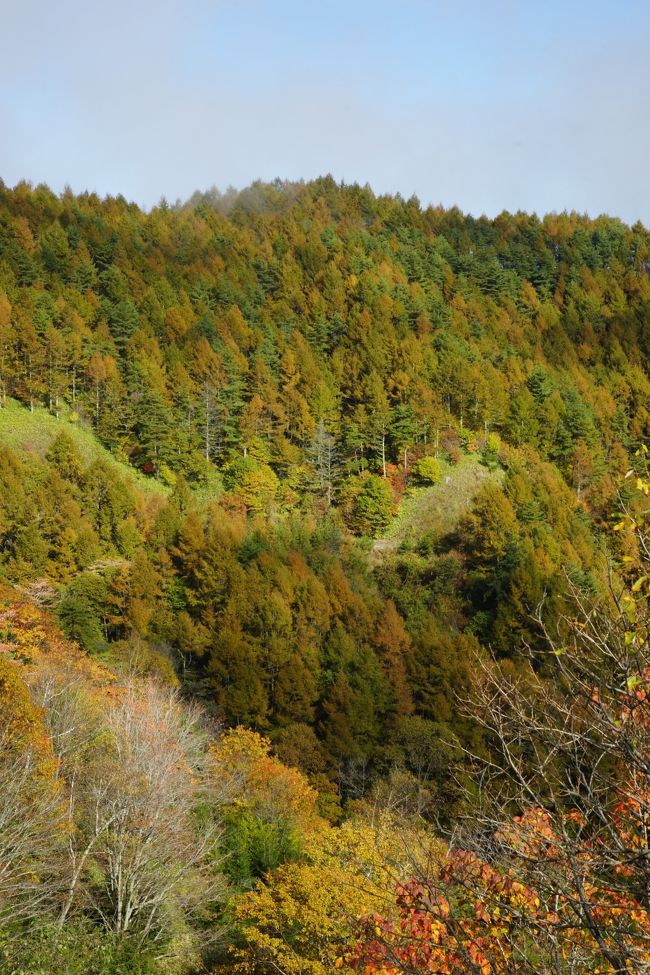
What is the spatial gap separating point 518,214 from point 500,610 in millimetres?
100520

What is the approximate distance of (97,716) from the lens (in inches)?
812

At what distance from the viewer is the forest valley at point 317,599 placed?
16.4 feet

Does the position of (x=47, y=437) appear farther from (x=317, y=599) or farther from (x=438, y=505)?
(x=438, y=505)

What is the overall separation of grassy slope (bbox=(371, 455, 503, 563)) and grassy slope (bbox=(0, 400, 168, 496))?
59.4 feet

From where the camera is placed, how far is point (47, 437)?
170ft

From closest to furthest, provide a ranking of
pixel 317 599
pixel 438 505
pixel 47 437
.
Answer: pixel 317 599
pixel 47 437
pixel 438 505

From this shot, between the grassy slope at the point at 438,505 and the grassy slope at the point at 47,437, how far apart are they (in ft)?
59.4

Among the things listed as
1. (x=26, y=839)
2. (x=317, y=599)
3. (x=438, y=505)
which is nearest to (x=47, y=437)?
(x=317, y=599)

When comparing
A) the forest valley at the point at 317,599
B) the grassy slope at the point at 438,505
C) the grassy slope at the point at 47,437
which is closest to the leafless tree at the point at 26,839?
the forest valley at the point at 317,599

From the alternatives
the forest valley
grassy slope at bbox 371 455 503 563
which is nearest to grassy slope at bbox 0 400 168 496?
the forest valley

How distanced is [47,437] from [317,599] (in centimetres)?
2634

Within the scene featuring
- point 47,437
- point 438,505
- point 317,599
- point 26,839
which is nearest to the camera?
point 26,839

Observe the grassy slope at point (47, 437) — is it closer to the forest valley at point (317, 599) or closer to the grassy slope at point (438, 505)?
the forest valley at point (317, 599)

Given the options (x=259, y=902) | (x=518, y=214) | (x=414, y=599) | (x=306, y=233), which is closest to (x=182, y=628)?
(x=414, y=599)
